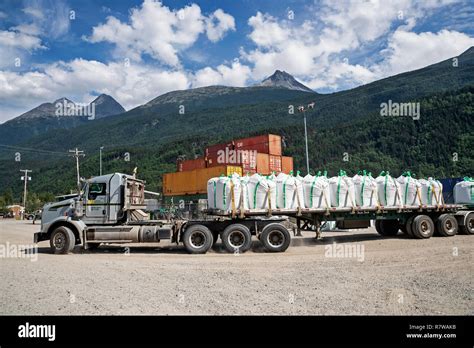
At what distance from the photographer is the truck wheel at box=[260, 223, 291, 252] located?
38.3 ft

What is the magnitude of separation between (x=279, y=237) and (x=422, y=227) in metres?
6.10

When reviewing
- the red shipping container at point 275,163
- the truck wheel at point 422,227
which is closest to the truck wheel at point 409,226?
the truck wheel at point 422,227

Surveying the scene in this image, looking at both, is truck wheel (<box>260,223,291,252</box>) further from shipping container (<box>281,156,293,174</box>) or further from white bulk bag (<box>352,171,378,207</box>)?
shipping container (<box>281,156,293,174</box>)

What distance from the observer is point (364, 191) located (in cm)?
1279

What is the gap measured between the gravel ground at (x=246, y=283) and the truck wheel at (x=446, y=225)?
2.41 m

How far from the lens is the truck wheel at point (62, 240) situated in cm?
1191

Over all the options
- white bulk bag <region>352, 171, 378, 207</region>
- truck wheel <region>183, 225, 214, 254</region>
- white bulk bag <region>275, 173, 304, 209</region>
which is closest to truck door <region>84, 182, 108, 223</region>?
Result: truck wheel <region>183, 225, 214, 254</region>

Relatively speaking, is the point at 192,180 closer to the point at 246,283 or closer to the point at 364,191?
the point at 364,191

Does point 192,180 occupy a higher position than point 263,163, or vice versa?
point 263,163

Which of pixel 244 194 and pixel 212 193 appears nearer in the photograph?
pixel 244 194

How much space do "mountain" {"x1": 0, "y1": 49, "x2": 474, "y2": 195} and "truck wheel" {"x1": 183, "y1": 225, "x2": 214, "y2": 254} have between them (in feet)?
61.0

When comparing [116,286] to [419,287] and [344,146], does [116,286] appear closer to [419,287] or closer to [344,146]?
[419,287]

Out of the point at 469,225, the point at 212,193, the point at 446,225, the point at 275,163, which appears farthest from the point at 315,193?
the point at 275,163
